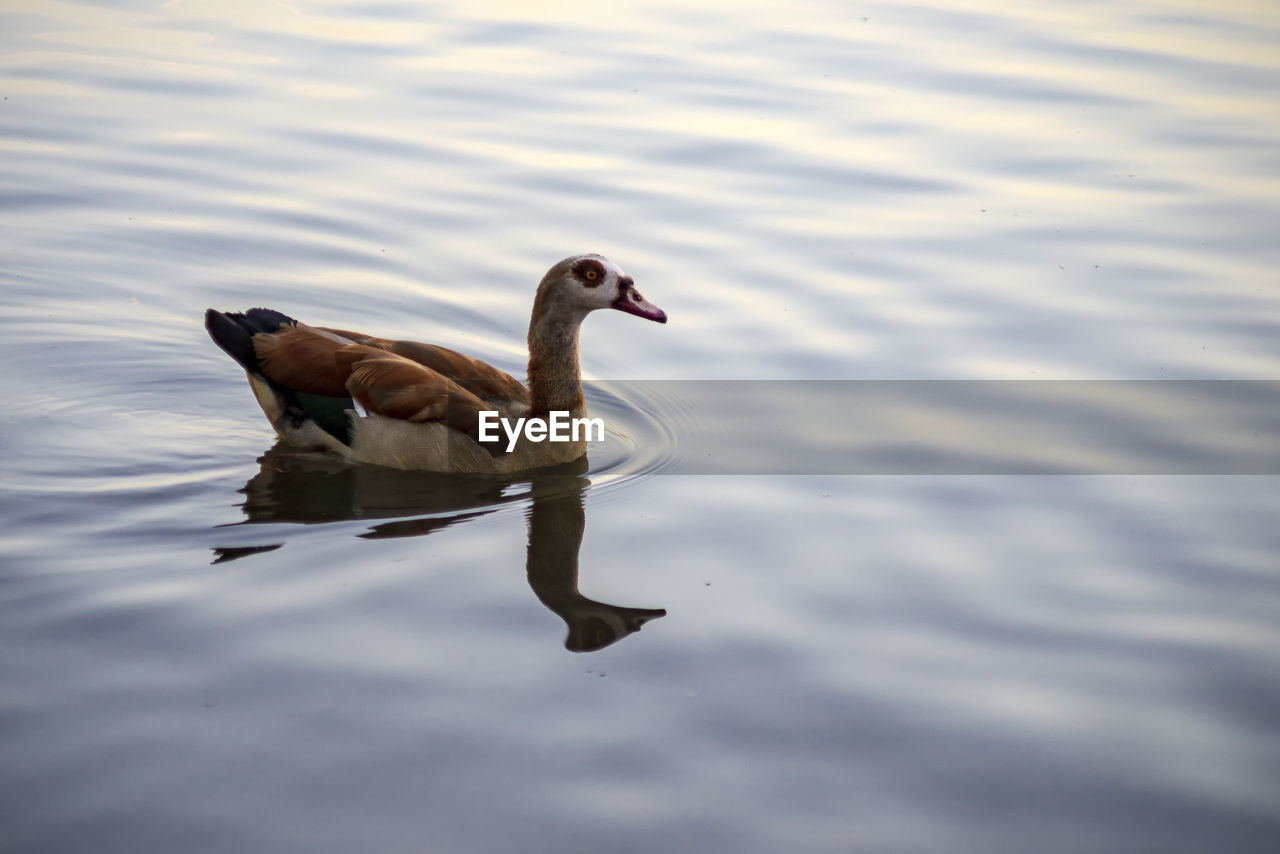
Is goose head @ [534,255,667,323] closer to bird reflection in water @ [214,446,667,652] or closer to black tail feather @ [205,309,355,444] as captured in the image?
bird reflection in water @ [214,446,667,652]

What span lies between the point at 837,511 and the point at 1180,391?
115 inches

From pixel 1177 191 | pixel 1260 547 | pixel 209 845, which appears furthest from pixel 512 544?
pixel 1177 191

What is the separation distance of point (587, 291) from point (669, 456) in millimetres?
1107

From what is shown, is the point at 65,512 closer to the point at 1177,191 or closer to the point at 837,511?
the point at 837,511

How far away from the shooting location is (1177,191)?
12.5 meters

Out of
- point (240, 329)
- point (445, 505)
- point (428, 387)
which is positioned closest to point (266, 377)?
point (240, 329)

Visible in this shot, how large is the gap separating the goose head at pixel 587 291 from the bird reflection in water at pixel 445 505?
3.11 feet

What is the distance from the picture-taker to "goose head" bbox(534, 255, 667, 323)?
28.0 ft

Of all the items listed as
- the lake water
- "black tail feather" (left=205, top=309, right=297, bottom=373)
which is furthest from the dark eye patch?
"black tail feather" (left=205, top=309, right=297, bottom=373)

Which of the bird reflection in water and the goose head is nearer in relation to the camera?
the bird reflection in water

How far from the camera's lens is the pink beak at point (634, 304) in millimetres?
8586

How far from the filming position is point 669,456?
8.75m

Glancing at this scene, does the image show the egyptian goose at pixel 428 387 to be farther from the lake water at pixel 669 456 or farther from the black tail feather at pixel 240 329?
the lake water at pixel 669 456

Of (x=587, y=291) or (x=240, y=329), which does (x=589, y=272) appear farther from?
(x=240, y=329)
